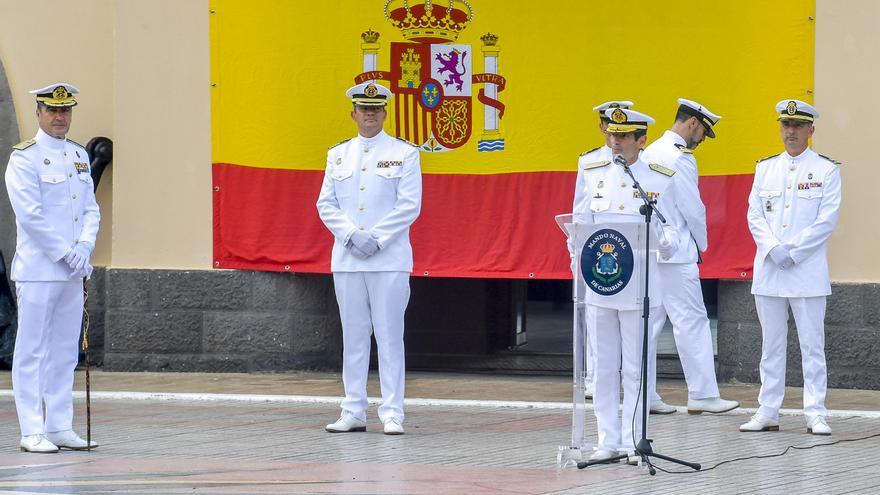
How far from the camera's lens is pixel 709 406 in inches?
408

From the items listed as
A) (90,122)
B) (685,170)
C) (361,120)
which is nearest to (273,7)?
(90,122)

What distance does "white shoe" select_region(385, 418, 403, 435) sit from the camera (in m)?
9.47

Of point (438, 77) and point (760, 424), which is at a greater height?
point (438, 77)

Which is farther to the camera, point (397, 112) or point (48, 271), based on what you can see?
point (397, 112)

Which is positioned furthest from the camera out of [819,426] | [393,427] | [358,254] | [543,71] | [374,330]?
[543,71]

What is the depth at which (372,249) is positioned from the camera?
952cm

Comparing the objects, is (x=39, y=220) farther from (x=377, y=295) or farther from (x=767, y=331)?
(x=767, y=331)

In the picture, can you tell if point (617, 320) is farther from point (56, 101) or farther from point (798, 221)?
point (56, 101)

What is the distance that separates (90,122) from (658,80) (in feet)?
15.8

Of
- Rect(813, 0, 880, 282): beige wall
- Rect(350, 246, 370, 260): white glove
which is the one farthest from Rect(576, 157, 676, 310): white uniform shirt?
Rect(813, 0, 880, 282): beige wall

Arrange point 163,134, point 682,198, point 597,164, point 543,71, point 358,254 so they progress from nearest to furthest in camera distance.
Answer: point 597,164
point 358,254
point 682,198
point 543,71
point 163,134

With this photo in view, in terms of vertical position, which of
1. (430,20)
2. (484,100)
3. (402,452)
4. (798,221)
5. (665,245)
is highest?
(430,20)

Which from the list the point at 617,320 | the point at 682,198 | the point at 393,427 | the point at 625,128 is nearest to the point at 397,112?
the point at 682,198

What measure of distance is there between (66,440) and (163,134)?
4196 millimetres
